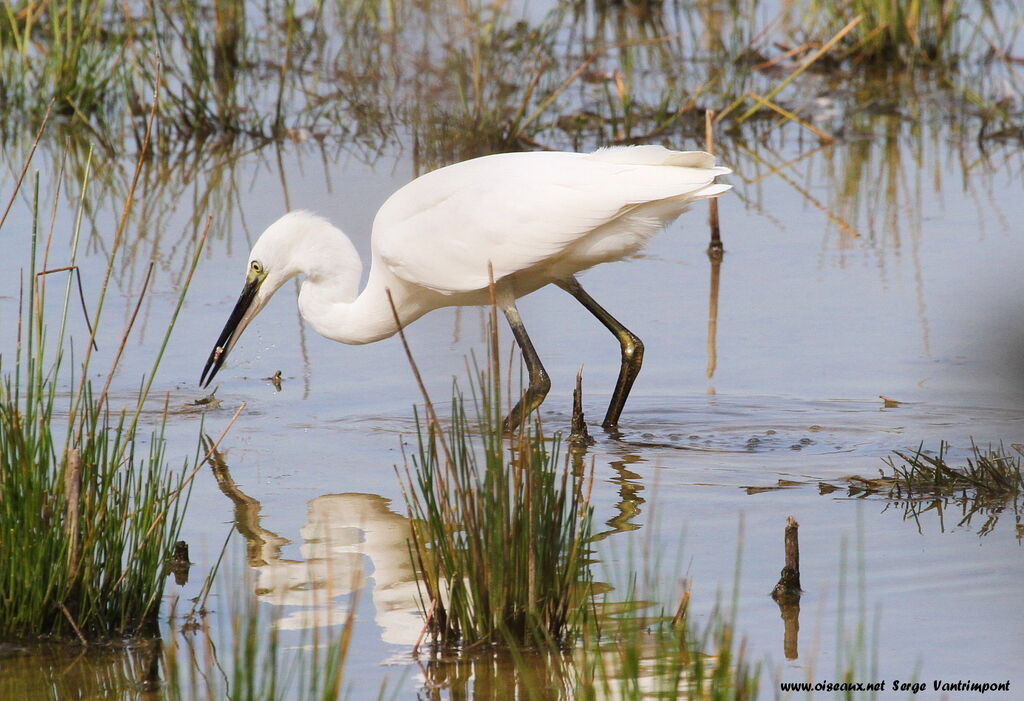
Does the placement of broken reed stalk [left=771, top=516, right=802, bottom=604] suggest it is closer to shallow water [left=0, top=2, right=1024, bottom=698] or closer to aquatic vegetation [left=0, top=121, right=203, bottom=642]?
shallow water [left=0, top=2, right=1024, bottom=698]

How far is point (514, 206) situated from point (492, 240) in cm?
14

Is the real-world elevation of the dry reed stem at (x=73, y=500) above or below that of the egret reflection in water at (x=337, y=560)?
above

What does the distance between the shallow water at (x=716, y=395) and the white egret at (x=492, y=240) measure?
337mm

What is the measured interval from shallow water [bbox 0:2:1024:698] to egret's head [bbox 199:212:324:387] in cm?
22

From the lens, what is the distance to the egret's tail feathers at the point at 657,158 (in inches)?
197

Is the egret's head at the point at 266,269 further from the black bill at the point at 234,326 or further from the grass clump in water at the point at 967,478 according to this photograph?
the grass clump in water at the point at 967,478

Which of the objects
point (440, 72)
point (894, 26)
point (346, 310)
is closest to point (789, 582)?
point (346, 310)

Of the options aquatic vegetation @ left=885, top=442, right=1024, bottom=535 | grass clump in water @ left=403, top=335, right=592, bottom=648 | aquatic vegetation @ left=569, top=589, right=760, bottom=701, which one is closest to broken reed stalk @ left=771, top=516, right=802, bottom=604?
aquatic vegetation @ left=569, top=589, right=760, bottom=701

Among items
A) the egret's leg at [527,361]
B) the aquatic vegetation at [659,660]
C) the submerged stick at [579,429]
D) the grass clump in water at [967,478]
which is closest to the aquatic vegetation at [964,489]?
the grass clump in water at [967,478]

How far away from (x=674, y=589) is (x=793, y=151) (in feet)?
22.4

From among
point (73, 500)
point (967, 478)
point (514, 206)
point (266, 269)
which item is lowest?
point (967, 478)

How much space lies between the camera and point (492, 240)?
520cm

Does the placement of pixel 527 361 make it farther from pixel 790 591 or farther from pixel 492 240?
pixel 790 591

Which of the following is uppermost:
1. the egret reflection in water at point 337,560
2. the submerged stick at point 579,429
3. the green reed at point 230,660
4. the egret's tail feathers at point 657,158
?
the egret's tail feathers at point 657,158
